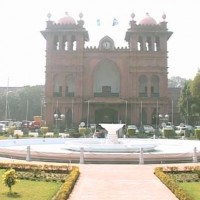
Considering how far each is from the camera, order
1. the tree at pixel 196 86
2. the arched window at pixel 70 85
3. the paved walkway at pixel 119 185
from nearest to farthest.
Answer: the paved walkway at pixel 119 185
the tree at pixel 196 86
the arched window at pixel 70 85

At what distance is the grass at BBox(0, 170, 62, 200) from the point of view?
854 centimetres

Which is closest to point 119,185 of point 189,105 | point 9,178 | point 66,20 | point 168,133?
point 9,178

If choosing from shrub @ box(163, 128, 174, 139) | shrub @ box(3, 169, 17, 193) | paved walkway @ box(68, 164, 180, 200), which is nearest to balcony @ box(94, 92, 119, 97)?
shrub @ box(163, 128, 174, 139)

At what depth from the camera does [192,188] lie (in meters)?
9.71

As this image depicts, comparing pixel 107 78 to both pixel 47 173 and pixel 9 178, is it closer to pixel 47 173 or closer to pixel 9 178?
pixel 47 173

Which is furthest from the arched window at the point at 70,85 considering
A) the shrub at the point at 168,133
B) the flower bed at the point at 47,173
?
the flower bed at the point at 47,173

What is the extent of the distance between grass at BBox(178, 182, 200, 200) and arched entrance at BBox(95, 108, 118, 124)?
3723 centimetres

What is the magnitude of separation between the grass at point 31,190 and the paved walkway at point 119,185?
1.78 feet

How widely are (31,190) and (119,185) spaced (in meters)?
2.28

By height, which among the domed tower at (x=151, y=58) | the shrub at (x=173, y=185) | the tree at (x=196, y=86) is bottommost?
the shrub at (x=173, y=185)

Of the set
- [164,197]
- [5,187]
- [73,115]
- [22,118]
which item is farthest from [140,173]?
[22,118]

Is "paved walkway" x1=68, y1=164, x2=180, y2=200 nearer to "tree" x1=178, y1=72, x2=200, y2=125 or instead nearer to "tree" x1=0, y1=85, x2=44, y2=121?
"tree" x1=178, y1=72, x2=200, y2=125

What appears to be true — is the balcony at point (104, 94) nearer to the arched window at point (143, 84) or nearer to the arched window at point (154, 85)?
the arched window at point (143, 84)

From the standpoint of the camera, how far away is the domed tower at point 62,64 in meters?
46.7
